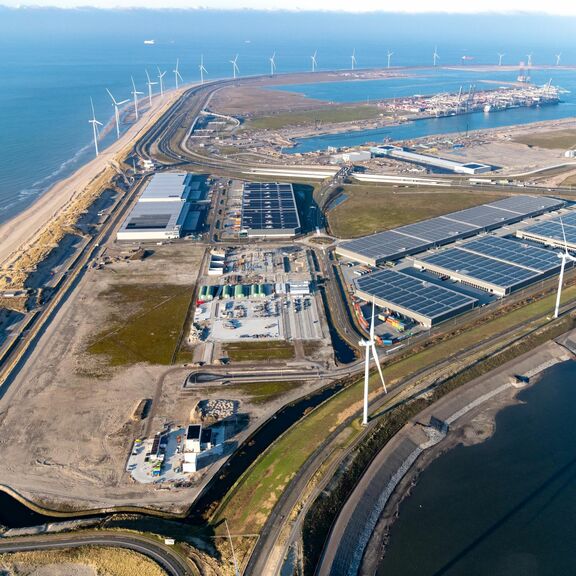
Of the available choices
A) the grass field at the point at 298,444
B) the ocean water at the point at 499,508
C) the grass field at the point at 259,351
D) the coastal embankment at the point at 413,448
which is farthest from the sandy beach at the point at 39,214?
the ocean water at the point at 499,508

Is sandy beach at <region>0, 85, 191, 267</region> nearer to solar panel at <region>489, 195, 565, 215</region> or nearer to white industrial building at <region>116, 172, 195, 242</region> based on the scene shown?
white industrial building at <region>116, 172, 195, 242</region>

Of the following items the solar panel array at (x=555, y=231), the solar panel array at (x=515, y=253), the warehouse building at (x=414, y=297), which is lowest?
the warehouse building at (x=414, y=297)

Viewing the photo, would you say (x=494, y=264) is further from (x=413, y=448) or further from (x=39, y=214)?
(x=39, y=214)

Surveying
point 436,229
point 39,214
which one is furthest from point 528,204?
point 39,214

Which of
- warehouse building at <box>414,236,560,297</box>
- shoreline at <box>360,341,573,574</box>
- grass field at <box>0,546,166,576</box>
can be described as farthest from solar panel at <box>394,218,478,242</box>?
grass field at <box>0,546,166,576</box>

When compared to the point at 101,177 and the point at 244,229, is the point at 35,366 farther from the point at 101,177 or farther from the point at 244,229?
the point at 101,177

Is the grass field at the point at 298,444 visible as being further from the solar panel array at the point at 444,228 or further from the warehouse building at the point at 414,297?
the solar panel array at the point at 444,228

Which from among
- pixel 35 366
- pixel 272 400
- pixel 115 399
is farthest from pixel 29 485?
pixel 272 400
